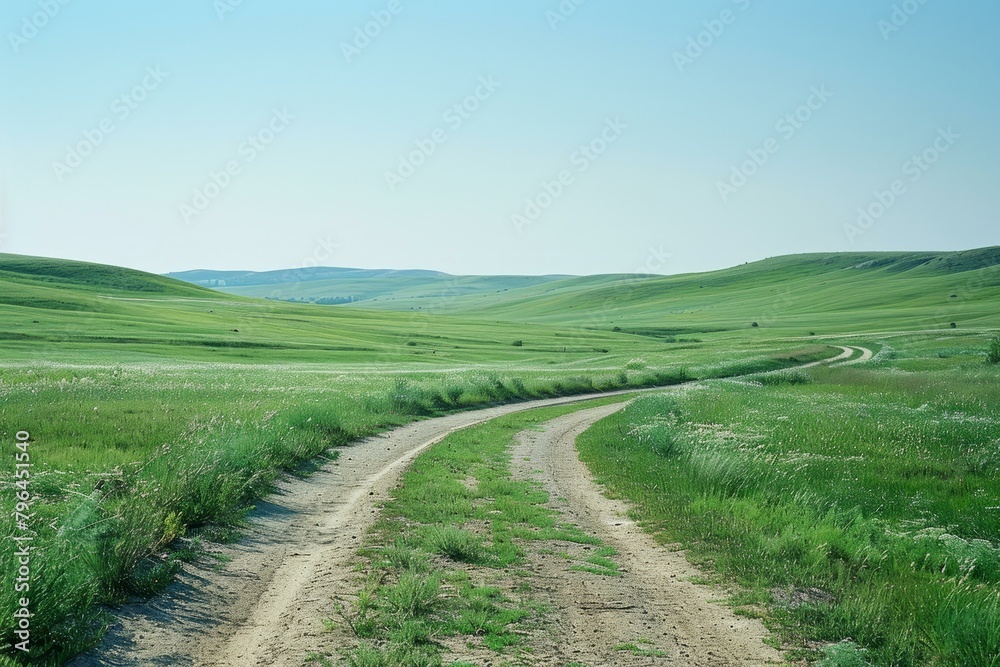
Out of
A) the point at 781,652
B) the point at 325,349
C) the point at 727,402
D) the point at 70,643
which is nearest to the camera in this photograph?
the point at 70,643

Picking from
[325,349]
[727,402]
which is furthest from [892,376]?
[325,349]

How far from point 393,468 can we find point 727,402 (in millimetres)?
16418

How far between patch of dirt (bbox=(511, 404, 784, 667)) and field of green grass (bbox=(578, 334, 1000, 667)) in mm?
388

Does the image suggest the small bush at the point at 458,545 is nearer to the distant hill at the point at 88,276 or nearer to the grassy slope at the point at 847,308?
the grassy slope at the point at 847,308

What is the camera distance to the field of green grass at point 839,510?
24.6 feet

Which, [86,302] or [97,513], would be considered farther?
[86,302]

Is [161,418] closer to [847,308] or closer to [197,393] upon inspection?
[197,393]

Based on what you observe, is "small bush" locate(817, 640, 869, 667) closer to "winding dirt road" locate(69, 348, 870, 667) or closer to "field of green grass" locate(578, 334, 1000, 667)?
"field of green grass" locate(578, 334, 1000, 667)

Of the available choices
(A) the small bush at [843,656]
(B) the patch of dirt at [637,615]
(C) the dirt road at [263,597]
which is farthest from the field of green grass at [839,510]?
(C) the dirt road at [263,597]

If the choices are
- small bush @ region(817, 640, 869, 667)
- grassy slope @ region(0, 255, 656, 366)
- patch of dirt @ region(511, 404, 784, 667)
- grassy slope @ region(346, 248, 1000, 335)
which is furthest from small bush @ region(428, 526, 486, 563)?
grassy slope @ region(346, 248, 1000, 335)

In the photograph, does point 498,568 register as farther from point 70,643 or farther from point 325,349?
point 325,349

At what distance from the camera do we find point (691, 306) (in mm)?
187375

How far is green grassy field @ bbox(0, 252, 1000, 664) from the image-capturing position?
8.55 meters

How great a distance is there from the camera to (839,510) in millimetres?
12250
